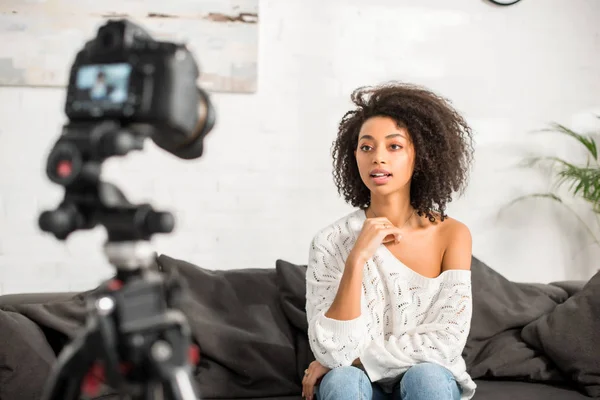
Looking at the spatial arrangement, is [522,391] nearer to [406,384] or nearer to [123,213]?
[406,384]

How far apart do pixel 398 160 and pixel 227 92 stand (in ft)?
3.26

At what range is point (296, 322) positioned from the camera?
2.23m

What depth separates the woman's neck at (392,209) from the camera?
1993mm

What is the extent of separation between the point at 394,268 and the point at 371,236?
0.51ft

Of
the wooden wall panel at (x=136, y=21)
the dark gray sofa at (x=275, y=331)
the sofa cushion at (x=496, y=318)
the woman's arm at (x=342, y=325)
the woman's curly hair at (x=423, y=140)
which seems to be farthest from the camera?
the wooden wall panel at (x=136, y=21)

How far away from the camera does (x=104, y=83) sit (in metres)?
0.86

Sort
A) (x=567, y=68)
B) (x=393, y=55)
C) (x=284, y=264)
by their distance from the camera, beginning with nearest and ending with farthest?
1. (x=284, y=264)
2. (x=393, y=55)
3. (x=567, y=68)

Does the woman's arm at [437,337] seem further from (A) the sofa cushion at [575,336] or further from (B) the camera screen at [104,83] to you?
(B) the camera screen at [104,83]

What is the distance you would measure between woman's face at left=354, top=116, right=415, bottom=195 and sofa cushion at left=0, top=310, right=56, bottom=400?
1.04 metres

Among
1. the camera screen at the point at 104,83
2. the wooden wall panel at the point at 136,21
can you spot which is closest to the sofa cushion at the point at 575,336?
the wooden wall panel at the point at 136,21

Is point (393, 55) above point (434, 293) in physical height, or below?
above

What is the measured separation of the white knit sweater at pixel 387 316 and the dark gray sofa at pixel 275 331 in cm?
29

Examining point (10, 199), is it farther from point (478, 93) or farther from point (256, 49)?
point (478, 93)

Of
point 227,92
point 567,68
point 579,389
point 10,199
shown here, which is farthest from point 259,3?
point 579,389
